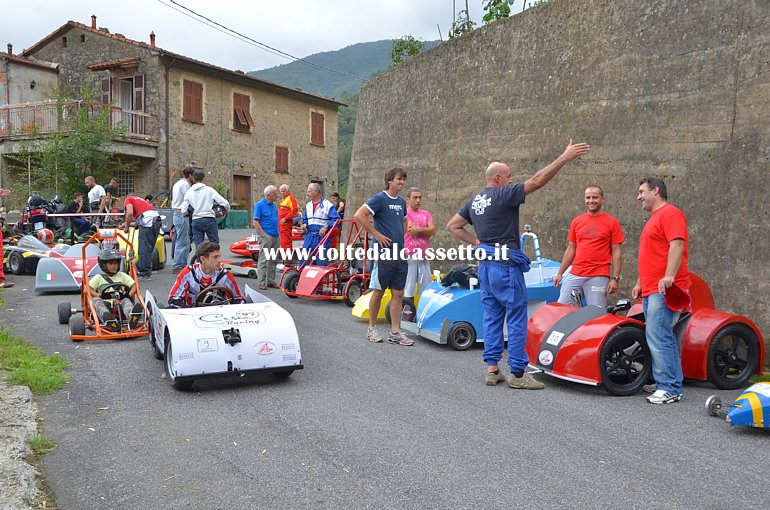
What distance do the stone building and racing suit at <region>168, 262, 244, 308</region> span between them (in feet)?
68.6

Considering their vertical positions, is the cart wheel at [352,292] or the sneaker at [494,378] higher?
the cart wheel at [352,292]

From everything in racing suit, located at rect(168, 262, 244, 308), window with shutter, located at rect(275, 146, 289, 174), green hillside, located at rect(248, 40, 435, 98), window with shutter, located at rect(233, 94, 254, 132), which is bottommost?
racing suit, located at rect(168, 262, 244, 308)

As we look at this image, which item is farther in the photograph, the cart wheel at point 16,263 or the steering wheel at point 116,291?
the cart wheel at point 16,263

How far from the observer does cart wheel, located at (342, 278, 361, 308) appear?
10.3m

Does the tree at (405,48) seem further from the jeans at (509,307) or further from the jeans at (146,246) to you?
the jeans at (509,307)

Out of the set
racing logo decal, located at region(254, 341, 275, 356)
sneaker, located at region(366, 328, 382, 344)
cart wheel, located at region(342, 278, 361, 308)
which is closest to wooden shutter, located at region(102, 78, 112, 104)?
cart wheel, located at region(342, 278, 361, 308)

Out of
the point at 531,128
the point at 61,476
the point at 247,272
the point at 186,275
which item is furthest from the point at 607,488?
the point at 247,272

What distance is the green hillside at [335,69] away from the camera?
4402 inches

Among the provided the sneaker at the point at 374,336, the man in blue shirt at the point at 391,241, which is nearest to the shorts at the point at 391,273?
the man in blue shirt at the point at 391,241

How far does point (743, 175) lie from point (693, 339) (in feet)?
7.58

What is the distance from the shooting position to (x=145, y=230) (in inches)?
482

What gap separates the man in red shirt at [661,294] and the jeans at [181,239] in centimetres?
846

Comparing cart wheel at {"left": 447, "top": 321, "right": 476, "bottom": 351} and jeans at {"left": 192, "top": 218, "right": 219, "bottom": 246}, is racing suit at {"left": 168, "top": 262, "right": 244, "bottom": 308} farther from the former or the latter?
jeans at {"left": 192, "top": 218, "right": 219, "bottom": 246}

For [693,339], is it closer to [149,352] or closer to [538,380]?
[538,380]
